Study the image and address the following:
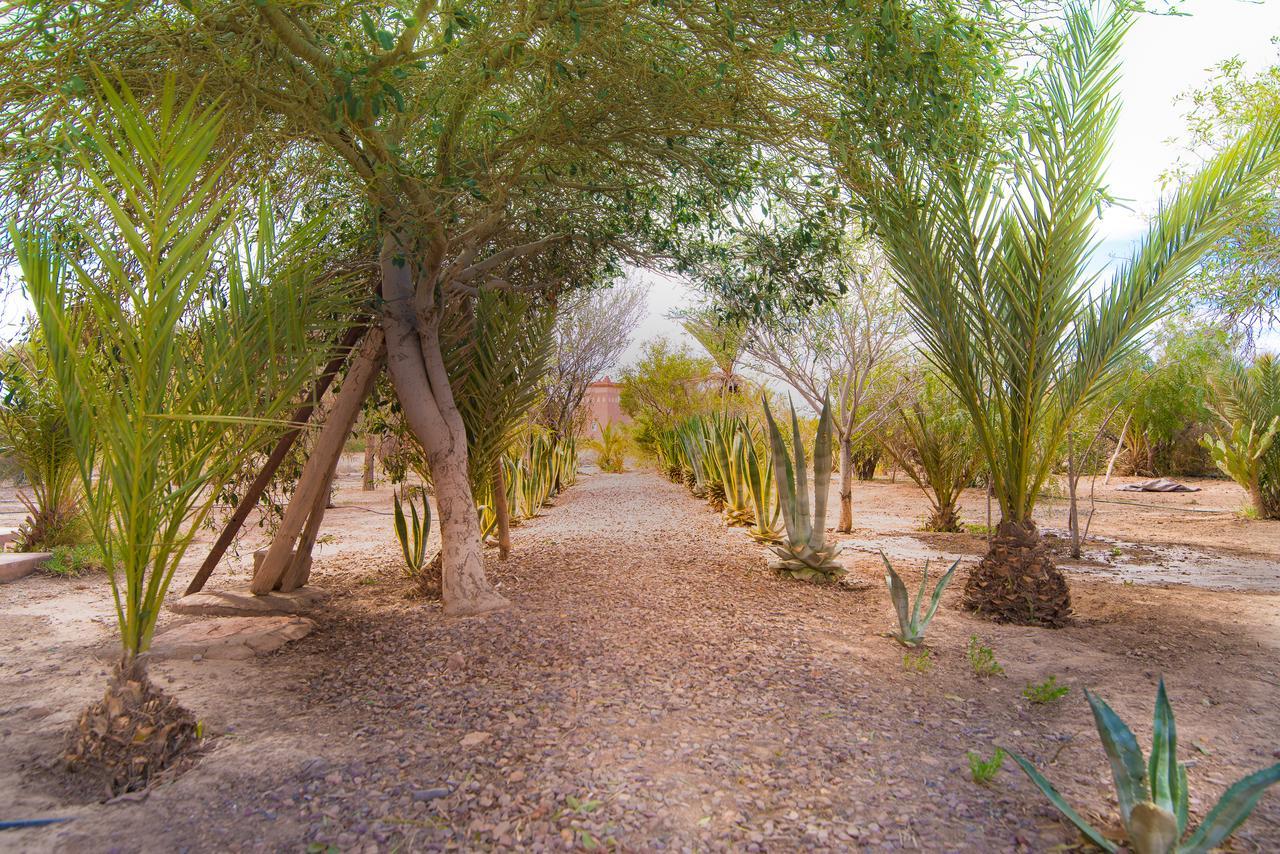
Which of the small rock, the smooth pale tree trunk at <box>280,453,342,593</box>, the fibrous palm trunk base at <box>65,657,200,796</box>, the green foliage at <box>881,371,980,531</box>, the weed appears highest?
the green foliage at <box>881,371,980,531</box>

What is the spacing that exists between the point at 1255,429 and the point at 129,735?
42.6 feet

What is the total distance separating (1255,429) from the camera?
10641 mm

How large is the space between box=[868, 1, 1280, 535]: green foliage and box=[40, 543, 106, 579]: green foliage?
663cm

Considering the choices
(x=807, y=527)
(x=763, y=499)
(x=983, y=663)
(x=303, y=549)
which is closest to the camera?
(x=983, y=663)

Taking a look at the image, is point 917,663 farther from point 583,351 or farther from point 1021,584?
point 583,351

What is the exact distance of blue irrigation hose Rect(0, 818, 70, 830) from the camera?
2104 mm

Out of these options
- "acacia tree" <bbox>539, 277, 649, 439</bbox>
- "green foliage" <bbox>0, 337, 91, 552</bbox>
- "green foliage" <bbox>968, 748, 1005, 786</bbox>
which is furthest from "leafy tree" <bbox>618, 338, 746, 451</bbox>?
"green foliage" <bbox>968, 748, 1005, 786</bbox>

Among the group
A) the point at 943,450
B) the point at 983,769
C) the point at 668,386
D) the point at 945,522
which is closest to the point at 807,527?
the point at 983,769

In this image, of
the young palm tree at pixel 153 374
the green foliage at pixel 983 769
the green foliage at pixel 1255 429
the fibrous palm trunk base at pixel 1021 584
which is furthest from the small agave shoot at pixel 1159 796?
the green foliage at pixel 1255 429

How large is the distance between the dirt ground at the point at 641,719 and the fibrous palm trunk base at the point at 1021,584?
0.51 feet

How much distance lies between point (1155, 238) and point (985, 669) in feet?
8.67

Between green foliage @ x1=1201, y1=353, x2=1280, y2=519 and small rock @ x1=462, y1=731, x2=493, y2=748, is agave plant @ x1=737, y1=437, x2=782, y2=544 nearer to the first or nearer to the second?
small rock @ x1=462, y1=731, x2=493, y2=748

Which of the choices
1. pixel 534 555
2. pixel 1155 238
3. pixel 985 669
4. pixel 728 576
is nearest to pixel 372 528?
pixel 534 555

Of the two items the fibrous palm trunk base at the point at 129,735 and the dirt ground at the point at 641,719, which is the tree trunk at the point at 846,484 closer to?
the dirt ground at the point at 641,719
